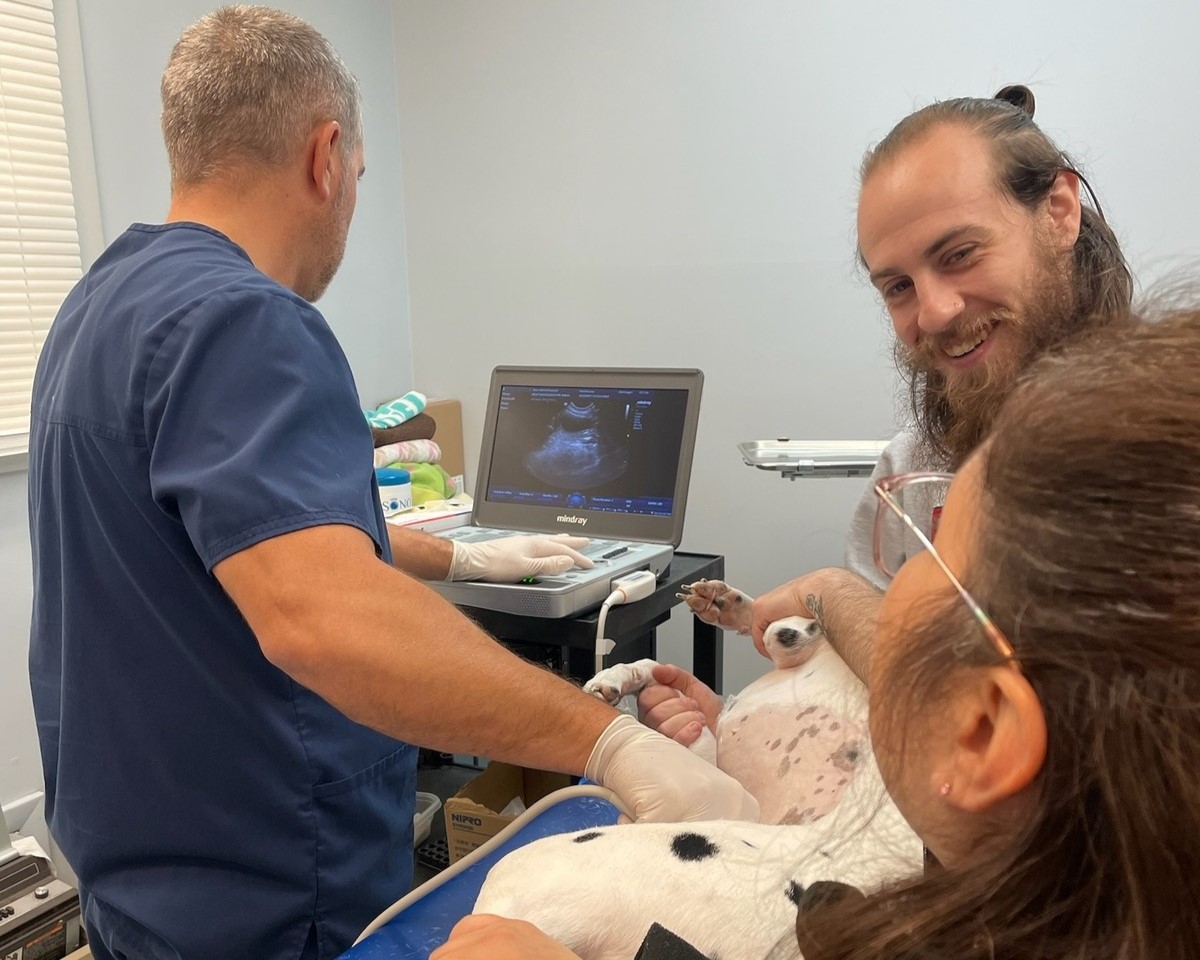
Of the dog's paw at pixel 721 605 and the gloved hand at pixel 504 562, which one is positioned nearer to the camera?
the dog's paw at pixel 721 605

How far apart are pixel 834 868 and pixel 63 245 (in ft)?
6.59

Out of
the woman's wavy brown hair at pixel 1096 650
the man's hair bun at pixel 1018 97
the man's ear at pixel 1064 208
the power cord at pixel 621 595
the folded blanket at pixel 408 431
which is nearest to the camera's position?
the woman's wavy brown hair at pixel 1096 650

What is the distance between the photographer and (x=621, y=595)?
4.78ft

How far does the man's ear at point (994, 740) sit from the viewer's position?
1.16 feet

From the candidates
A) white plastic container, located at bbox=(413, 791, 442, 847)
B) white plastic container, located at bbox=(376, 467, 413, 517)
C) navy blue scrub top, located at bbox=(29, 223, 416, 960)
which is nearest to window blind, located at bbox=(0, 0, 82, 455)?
white plastic container, located at bbox=(376, 467, 413, 517)

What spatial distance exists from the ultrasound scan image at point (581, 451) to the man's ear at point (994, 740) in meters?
1.34

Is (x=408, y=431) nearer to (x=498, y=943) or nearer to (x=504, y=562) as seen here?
(x=504, y=562)

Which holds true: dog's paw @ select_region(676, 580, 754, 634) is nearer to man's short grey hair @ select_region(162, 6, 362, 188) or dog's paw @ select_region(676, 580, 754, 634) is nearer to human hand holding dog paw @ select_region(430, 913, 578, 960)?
human hand holding dog paw @ select_region(430, 913, 578, 960)

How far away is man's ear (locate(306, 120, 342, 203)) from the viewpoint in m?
1.08

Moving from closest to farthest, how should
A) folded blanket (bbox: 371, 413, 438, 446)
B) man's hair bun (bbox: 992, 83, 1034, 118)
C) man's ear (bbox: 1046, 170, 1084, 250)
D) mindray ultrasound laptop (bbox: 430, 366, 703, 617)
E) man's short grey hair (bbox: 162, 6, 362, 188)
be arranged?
man's short grey hair (bbox: 162, 6, 362, 188)
man's ear (bbox: 1046, 170, 1084, 250)
man's hair bun (bbox: 992, 83, 1034, 118)
mindray ultrasound laptop (bbox: 430, 366, 703, 617)
folded blanket (bbox: 371, 413, 438, 446)

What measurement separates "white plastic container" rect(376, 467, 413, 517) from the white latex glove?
1113 mm

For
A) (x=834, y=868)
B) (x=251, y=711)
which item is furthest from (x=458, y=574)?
(x=834, y=868)

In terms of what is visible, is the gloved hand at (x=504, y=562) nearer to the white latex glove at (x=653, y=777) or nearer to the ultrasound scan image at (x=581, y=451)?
the ultrasound scan image at (x=581, y=451)

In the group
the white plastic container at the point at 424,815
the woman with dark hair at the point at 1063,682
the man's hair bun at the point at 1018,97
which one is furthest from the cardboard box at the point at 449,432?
the woman with dark hair at the point at 1063,682
